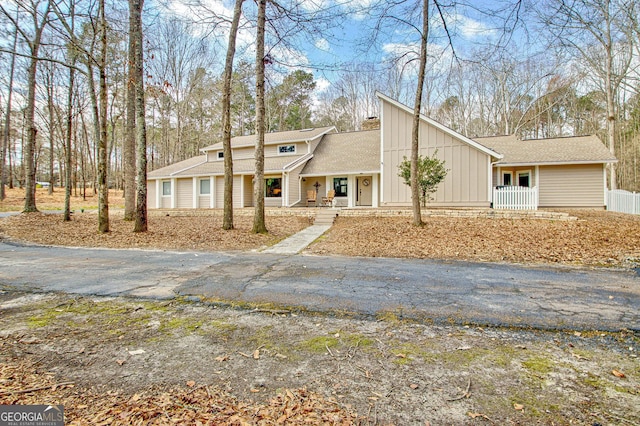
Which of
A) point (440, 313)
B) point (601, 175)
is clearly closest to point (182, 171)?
point (440, 313)

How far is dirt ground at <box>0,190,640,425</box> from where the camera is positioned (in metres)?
1.83

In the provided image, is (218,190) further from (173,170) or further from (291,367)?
(291,367)

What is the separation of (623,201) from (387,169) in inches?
452

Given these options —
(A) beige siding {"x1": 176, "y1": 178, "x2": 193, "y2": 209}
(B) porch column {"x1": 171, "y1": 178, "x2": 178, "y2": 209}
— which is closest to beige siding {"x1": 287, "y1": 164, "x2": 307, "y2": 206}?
(A) beige siding {"x1": 176, "y1": 178, "x2": 193, "y2": 209}

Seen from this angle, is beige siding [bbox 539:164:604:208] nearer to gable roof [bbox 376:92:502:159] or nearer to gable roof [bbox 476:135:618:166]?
gable roof [bbox 476:135:618:166]

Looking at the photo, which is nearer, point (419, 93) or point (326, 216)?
point (419, 93)

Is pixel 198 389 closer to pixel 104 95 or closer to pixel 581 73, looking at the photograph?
pixel 104 95

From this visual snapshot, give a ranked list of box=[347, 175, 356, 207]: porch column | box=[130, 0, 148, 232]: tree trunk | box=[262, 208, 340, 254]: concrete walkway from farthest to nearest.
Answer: box=[347, 175, 356, 207]: porch column → box=[130, 0, 148, 232]: tree trunk → box=[262, 208, 340, 254]: concrete walkway

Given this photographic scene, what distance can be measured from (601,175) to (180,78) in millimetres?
31009

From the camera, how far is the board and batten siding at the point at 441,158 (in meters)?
→ 14.5

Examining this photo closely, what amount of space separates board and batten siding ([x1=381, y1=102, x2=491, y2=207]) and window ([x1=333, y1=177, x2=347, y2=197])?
316 centimetres

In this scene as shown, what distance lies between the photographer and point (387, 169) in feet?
52.9

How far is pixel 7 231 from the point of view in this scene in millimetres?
10812

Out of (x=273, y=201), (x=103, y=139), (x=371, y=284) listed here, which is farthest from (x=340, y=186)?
(x=371, y=284)
